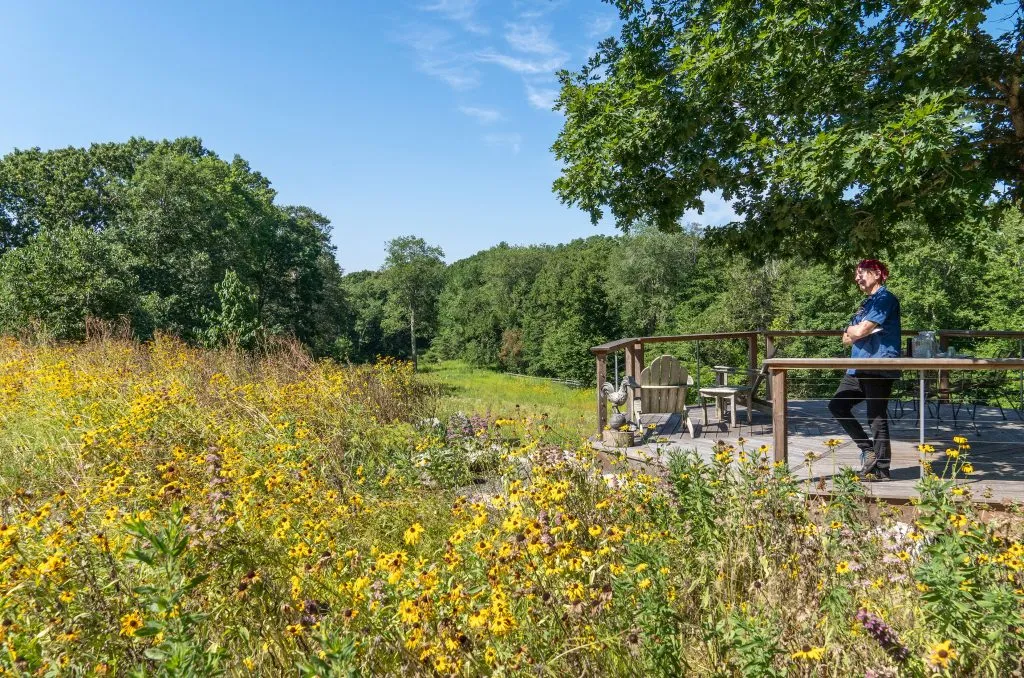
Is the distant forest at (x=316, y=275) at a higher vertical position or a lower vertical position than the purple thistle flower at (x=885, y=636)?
higher

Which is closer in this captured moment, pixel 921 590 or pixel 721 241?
pixel 921 590

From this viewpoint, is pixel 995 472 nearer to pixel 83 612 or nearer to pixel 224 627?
pixel 224 627

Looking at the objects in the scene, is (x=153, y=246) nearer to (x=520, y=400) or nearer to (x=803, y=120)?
(x=520, y=400)

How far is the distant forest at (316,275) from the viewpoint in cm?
1809

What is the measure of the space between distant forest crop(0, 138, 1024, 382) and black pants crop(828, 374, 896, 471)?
270 centimetres

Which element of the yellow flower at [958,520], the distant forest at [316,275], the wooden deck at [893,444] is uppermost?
the distant forest at [316,275]

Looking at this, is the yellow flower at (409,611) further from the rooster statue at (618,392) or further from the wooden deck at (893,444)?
the rooster statue at (618,392)

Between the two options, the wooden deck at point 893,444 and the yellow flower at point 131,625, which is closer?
the yellow flower at point 131,625

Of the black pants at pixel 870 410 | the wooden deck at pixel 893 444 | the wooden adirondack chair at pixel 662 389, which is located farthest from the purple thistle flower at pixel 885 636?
the wooden adirondack chair at pixel 662 389

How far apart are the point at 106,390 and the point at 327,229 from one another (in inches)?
1601

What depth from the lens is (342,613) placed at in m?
2.12

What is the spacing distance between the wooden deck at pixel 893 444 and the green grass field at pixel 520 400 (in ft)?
4.20

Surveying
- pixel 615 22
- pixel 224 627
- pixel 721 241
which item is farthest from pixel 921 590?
pixel 615 22

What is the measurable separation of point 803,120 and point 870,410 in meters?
3.59
